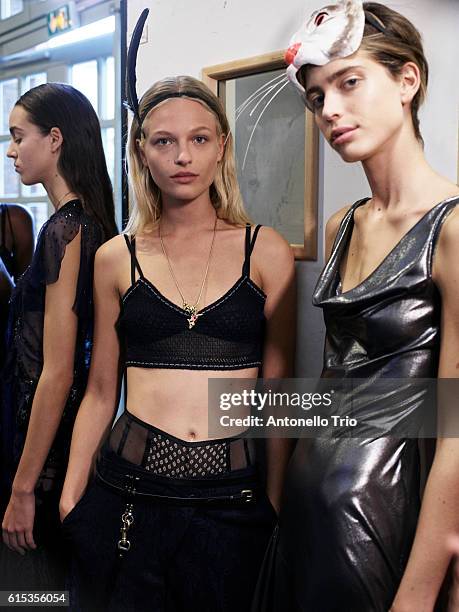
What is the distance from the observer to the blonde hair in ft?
3.96

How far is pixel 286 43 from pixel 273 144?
0.17 meters

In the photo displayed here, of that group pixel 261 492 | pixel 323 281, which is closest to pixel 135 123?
pixel 323 281

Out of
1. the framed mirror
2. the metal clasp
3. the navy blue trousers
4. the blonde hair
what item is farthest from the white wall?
the metal clasp

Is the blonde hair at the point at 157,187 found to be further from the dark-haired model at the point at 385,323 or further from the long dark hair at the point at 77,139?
the dark-haired model at the point at 385,323

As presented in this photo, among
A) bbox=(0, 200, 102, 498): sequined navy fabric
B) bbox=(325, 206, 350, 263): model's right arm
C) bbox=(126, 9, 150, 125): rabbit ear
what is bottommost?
bbox=(0, 200, 102, 498): sequined navy fabric

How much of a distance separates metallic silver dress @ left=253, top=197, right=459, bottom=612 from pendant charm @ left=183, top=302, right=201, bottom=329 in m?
0.29

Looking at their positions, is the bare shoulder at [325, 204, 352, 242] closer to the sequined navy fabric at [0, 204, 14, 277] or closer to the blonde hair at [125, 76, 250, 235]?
Result: the blonde hair at [125, 76, 250, 235]

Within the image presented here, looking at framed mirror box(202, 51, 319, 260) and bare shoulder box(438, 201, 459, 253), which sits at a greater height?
framed mirror box(202, 51, 319, 260)

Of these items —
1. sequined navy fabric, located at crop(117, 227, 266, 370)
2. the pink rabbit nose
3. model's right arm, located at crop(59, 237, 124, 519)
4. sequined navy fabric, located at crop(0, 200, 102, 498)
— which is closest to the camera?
the pink rabbit nose

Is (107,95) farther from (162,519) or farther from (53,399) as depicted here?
(162,519)

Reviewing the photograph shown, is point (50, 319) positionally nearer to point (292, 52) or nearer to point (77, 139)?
point (77, 139)

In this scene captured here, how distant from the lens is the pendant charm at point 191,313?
3.90 feet

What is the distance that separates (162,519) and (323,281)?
0.47 m

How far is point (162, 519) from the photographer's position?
1.17m
